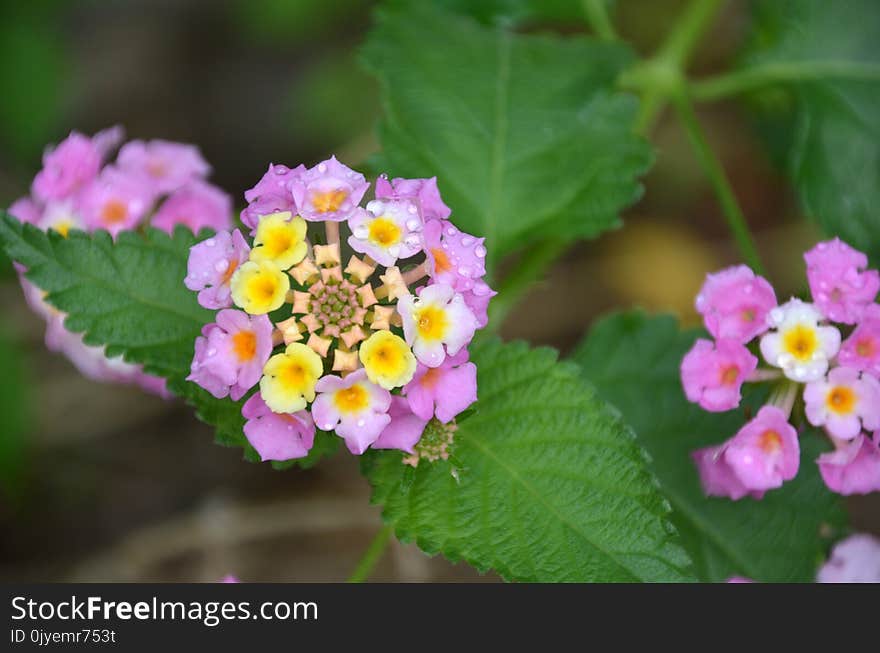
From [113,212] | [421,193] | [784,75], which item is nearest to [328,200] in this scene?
[421,193]

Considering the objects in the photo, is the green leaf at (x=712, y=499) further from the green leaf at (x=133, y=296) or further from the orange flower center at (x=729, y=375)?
the green leaf at (x=133, y=296)

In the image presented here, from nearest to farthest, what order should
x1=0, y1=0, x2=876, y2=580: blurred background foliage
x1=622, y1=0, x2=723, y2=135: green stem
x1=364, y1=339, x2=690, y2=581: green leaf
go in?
x1=364, y1=339, x2=690, y2=581: green leaf → x1=622, y1=0, x2=723, y2=135: green stem → x1=0, y1=0, x2=876, y2=580: blurred background foliage

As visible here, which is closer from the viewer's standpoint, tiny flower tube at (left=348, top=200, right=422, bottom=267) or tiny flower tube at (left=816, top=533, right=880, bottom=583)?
tiny flower tube at (left=348, top=200, right=422, bottom=267)

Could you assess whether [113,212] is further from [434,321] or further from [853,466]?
[853,466]

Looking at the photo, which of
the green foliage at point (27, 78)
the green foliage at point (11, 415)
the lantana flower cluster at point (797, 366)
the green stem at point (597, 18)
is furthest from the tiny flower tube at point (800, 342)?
the green foliage at point (27, 78)

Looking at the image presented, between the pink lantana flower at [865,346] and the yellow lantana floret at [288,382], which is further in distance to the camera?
the pink lantana flower at [865,346]

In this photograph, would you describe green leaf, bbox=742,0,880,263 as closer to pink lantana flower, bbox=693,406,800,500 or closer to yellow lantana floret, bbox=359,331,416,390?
pink lantana flower, bbox=693,406,800,500

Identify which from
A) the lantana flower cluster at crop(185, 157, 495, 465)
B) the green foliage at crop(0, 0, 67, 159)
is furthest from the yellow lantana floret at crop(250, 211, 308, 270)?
the green foliage at crop(0, 0, 67, 159)
